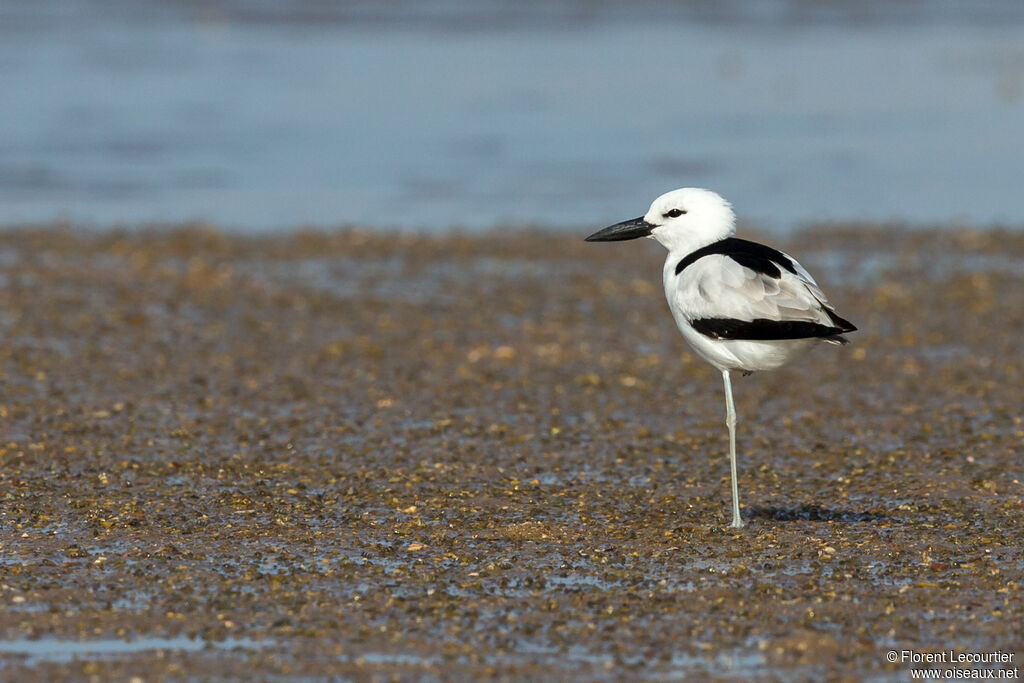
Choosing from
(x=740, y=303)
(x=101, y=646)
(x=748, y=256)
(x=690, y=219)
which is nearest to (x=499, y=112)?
(x=690, y=219)

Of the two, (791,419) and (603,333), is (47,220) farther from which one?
(791,419)

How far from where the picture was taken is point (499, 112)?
20.8m

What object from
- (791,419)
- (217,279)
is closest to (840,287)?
(791,419)

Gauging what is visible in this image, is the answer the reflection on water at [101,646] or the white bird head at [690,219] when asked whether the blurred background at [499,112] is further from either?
the reflection on water at [101,646]

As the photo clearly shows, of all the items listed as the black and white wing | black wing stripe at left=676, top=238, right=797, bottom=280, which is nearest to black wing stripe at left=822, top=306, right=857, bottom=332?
the black and white wing

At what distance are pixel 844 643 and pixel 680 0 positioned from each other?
2685cm

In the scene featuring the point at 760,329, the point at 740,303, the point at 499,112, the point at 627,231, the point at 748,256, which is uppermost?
the point at 499,112

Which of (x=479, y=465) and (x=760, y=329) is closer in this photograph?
(x=760, y=329)

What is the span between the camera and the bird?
680 centimetres

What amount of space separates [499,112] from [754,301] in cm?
1423

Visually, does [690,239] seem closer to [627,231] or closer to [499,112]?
[627,231]

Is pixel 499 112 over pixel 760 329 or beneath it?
over

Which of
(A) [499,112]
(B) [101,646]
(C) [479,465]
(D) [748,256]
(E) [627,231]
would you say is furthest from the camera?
(A) [499,112]

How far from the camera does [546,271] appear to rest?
13.3m
